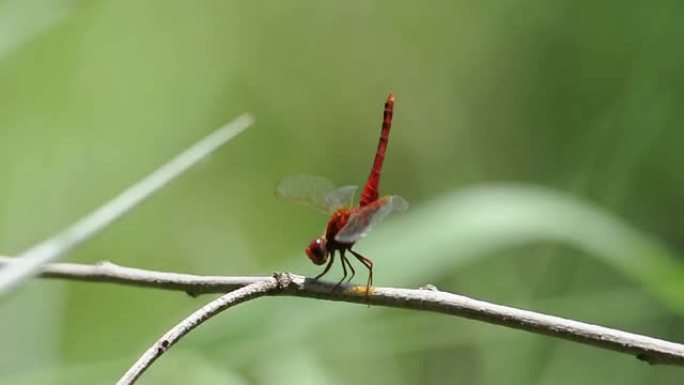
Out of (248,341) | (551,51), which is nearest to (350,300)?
(248,341)

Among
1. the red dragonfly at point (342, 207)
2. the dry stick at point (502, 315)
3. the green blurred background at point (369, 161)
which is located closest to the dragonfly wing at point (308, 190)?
the red dragonfly at point (342, 207)

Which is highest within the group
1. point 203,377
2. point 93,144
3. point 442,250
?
point 93,144

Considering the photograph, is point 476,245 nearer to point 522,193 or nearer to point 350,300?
point 522,193

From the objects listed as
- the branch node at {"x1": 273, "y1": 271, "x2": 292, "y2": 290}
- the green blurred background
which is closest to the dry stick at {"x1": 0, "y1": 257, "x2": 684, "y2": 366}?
the branch node at {"x1": 273, "y1": 271, "x2": 292, "y2": 290}

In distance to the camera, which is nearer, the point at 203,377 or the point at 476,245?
the point at 203,377

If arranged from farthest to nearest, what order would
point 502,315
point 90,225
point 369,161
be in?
1. point 369,161
2. point 502,315
3. point 90,225

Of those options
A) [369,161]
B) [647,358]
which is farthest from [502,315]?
[369,161]

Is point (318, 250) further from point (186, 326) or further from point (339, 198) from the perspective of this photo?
point (186, 326)

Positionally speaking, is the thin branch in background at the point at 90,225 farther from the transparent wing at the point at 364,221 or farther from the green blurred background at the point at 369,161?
the green blurred background at the point at 369,161
